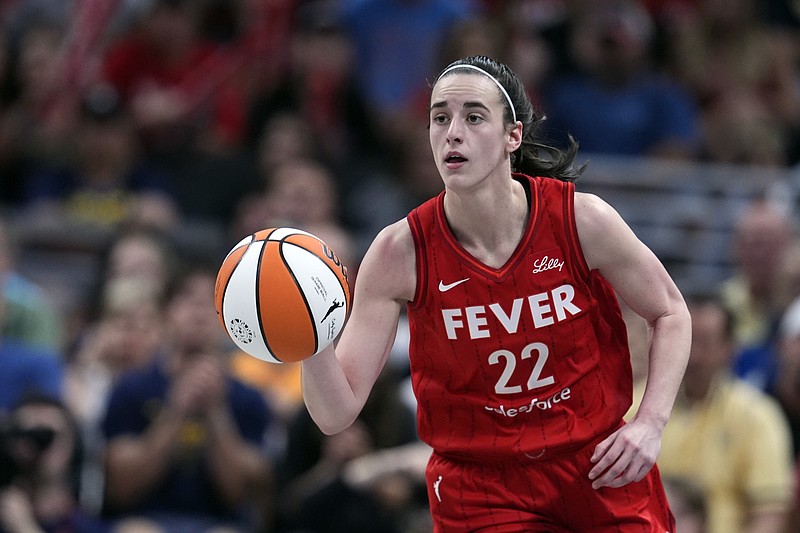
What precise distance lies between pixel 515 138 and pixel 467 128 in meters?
0.25

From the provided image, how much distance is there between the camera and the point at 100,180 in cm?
1023

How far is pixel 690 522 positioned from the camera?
6.92m

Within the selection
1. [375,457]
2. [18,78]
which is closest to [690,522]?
[375,457]

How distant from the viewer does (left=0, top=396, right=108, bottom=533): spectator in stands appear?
6.73 m

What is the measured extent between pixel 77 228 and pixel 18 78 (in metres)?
1.90

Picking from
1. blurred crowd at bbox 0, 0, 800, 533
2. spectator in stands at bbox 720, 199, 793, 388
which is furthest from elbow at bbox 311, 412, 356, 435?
spectator in stands at bbox 720, 199, 793, 388

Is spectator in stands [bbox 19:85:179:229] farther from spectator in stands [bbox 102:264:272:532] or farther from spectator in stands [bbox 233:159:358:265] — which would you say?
spectator in stands [bbox 102:264:272:532]

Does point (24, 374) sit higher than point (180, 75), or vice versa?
point (180, 75)

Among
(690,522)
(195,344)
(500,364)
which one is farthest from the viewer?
(195,344)

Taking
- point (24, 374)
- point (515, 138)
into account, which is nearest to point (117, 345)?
point (24, 374)

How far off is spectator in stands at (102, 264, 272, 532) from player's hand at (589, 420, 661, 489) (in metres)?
3.37

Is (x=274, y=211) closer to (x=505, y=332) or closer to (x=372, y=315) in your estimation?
(x=372, y=315)

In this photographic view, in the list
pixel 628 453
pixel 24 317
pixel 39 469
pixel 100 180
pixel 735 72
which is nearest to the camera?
pixel 628 453

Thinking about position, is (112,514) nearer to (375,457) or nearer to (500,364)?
(375,457)
